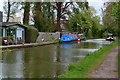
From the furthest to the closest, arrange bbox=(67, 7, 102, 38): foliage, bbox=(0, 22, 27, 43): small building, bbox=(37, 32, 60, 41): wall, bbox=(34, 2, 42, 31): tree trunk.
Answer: bbox=(67, 7, 102, 38): foliage
bbox=(34, 2, 42, 31): tree trunk
bbox=(37, 32, 60, 41): wall
bbox=(0, 22, 27, 43): small building

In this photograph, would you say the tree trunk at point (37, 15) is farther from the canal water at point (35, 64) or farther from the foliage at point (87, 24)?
the canal water at point (35, 64)

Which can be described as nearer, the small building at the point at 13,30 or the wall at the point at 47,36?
the small building at the point at 13,30

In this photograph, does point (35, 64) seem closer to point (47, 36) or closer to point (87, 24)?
point (47, 36)

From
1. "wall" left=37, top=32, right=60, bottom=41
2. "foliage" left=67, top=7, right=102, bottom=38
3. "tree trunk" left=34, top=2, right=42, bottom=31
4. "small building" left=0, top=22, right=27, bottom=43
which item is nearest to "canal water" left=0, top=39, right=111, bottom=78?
"small building" left=0, top=22, right=27, bottom=43

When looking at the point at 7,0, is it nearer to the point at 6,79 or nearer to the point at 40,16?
the point at 40,16

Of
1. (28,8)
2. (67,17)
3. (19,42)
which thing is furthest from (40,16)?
(67,17)

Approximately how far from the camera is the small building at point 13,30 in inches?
1176

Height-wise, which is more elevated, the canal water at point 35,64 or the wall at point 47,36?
the wall at point 47,36

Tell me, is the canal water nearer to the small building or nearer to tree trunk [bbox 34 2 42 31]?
the small building

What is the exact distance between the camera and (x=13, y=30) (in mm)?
31578

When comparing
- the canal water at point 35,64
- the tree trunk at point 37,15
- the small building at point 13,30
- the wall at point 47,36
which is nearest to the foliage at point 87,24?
the wall at point 47,36

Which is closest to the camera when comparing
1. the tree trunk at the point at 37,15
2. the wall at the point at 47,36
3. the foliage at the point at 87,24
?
the wall at the point at 47,36

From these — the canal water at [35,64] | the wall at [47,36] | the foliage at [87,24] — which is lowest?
the canal water at [35,64]

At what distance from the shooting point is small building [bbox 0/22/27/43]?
29.9 meters
